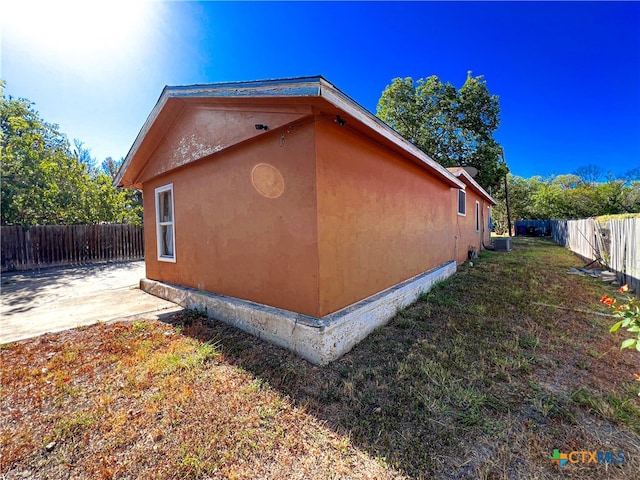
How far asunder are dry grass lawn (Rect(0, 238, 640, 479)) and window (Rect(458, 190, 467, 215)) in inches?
237

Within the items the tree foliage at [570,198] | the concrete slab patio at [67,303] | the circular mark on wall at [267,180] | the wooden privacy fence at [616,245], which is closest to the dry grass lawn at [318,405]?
the concrete slab patio at [67,303]

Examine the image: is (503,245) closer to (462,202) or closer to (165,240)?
(462,202)

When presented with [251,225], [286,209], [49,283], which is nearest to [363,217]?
[286,209]

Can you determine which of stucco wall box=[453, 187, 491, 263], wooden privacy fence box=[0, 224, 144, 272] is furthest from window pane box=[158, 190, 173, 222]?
wooden privacy fence box=[0, 224, 144, 272]

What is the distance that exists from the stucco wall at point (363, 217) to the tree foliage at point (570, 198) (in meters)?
29.0

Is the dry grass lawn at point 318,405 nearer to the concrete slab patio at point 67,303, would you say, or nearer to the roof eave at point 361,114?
the concrete slab patio at point 67,303

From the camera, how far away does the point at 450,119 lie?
18.3 meters

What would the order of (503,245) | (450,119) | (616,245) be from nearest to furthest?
1. (616,245)
2. (503,245)
3. (450,119)

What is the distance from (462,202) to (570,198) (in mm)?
27063

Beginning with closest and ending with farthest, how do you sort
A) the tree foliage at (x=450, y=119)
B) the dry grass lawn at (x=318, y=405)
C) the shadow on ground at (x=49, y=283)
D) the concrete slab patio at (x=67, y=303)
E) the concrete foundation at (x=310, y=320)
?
1. the dry grass lawn at (x=318, y=405)
2. the concrete foundation at (x=310, y=320)
3. the concrete slab patio at (x=67, y=303)
4. the shadow on ground at (x=49, y=283)
5. the tree foliage at (x=450, y=119)

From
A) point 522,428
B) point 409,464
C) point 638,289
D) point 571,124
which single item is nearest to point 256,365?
point 409,464

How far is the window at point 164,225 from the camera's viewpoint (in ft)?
18.8

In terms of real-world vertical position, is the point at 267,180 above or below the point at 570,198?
below

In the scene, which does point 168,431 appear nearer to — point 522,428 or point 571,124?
point 522,428
